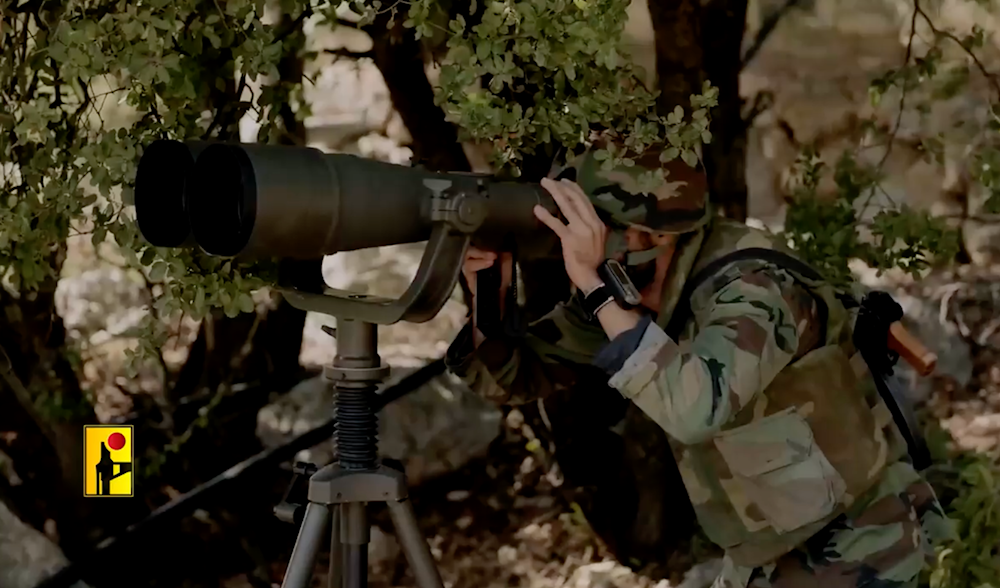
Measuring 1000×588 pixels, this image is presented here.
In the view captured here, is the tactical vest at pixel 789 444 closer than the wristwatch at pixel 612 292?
No

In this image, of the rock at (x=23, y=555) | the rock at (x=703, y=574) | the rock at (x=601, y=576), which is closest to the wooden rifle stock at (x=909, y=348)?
the rock at (x=703, y=574)

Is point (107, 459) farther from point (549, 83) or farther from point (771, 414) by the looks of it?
point (771, 414)

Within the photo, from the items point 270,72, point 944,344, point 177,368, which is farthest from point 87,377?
point 944,344

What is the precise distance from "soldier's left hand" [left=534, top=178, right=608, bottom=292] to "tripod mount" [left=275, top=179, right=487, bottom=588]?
0.36ft

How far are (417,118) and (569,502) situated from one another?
1.00 metres

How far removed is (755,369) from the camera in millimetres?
1279

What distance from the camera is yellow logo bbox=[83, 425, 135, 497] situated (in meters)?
2.26

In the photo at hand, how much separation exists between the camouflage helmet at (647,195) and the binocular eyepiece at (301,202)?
9 cm

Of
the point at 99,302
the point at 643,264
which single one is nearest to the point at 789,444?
the point at 643,264

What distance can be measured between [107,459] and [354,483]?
120 cm

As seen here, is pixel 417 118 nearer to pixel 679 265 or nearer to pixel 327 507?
pixel 679 265

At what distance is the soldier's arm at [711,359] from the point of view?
1.24 meters

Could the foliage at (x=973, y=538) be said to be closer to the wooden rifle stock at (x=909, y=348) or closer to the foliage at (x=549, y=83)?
the wooden rifle stock at (x=909, y=348)

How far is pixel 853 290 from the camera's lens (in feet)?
5.49
